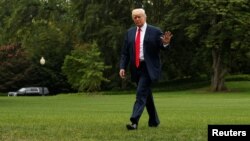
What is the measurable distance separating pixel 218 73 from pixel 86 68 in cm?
1256

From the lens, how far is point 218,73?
173 feet

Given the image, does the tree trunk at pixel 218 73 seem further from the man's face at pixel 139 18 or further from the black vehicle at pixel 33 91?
the man's face at pixel 139 18

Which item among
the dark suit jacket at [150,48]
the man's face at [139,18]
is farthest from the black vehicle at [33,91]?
the man's face at [139,18]

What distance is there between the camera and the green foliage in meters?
54.8

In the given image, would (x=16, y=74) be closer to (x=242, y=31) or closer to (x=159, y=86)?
(x=159, y=86)

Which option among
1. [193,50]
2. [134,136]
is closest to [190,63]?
[193,50]

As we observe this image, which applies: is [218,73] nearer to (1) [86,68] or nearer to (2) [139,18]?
(1) [86,68]

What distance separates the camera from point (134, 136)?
9.31 m

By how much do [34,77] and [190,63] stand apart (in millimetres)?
18991

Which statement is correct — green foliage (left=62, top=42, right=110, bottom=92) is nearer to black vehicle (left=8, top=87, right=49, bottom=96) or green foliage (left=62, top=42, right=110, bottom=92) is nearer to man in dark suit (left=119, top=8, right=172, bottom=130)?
black vehicle (left=8, top=87, right=49, bottom=96)

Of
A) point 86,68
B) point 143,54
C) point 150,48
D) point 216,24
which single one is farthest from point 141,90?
point 86,68

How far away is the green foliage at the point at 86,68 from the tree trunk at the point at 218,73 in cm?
1018

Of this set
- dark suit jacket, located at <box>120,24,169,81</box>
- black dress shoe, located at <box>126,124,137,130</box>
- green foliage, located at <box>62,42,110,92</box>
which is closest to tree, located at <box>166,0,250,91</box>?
green foliage, located at <box>62,42,110,92</box>

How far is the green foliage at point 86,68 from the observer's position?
54750mm
